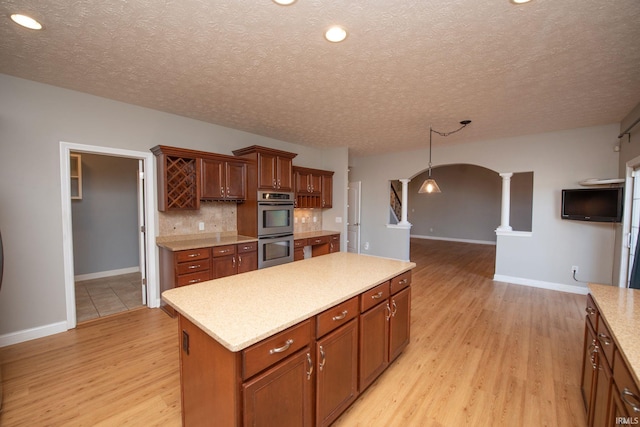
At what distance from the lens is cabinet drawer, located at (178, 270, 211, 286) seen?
319 centimetres

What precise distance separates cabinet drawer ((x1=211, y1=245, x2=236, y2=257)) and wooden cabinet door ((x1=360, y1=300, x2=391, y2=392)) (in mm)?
2339

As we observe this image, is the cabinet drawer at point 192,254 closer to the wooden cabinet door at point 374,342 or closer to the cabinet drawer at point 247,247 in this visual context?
the cabinet drawer at point 247,247

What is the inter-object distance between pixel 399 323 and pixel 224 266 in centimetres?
238

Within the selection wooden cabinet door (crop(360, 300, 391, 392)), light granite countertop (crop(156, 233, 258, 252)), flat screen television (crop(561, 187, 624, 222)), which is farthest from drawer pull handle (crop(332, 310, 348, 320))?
flat screen television (crop(561, 187, 624, 222))

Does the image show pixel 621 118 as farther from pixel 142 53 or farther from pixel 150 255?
pixel 150 255

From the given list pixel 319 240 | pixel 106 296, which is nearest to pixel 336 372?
pixel 319 240

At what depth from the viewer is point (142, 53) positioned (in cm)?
215

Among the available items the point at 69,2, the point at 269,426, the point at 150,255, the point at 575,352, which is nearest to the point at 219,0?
the point at 69,2

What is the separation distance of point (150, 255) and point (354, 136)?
372 cm

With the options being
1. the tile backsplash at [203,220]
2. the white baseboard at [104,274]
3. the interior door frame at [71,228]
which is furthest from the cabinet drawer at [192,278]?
the white baseboard at [104,274]

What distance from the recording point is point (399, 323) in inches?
91.3

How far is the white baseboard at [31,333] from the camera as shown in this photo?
2.60 meters

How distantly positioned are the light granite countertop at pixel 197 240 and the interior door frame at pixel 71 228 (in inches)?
7.8

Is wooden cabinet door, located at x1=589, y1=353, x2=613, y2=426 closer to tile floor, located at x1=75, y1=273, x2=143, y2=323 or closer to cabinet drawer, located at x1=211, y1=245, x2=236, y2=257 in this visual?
cabinet drawer, located at x1=211, y1=245, x2=236, y2=257
